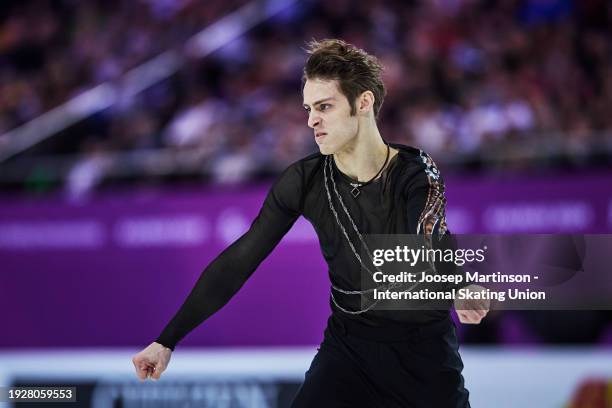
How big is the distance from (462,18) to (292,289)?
3508 mm

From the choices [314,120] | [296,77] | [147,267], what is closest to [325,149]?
[314,120]

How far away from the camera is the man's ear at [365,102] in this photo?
4582mm

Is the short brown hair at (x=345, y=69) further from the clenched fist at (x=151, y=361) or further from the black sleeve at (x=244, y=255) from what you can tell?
the clenched fist at (x=151, y=361)

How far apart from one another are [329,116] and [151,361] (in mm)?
1340

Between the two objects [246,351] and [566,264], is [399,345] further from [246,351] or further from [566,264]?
[246,351]

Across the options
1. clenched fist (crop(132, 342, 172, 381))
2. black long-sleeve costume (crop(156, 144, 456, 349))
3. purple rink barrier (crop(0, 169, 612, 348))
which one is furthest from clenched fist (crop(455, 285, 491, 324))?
purple rink barrier (crop(0, 169, 612, 348))

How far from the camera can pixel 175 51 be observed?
11.3m

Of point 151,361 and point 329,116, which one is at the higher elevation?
point 329,116

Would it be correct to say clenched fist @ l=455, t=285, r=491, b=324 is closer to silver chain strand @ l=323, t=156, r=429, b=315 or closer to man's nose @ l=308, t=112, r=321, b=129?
silver chain strand @ l=323, t=156, r=429, b=315

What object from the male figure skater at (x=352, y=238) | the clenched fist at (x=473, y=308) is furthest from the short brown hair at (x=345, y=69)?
the clenched fist at (x=473, y=308)

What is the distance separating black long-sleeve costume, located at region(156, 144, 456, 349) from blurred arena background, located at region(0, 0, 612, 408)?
3.10 metres

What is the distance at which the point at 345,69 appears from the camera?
15.0 feet

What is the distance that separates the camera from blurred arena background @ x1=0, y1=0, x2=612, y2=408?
25.6ft

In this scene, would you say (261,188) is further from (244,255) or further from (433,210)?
(433,210)
